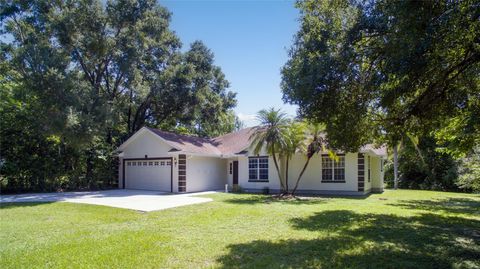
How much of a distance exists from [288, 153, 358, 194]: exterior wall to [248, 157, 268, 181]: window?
1.64 metres

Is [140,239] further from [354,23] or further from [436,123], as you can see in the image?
[436,123]

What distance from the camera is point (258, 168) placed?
72.5 feet

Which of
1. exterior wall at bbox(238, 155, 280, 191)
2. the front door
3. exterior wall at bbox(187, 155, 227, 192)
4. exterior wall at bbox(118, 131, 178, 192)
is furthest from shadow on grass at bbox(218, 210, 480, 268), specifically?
the front door

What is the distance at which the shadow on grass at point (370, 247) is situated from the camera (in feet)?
20.9

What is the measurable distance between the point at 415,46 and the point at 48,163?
21447mm

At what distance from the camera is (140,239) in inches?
327

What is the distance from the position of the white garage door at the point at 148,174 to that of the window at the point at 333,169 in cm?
986

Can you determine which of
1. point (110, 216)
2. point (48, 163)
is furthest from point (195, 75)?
point (110, 216)

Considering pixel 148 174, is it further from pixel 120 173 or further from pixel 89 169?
pixel 89 169

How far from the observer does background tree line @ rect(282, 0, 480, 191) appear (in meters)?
5.68

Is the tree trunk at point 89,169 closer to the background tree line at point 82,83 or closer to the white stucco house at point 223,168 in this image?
the background tree line at point 82,83

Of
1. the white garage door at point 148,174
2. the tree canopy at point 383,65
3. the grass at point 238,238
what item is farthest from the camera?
the white garage door at point 148,174

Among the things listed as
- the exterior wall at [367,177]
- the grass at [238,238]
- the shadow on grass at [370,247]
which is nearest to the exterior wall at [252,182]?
the exterior wall at [367,177]

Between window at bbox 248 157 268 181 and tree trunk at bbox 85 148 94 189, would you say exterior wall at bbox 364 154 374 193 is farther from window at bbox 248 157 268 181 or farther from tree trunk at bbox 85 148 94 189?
tree trunk at bbox 85 148 94 189
